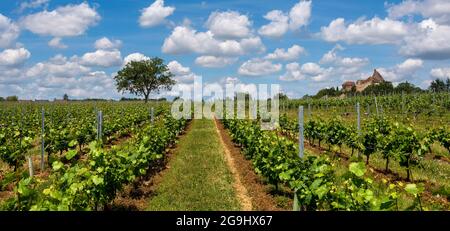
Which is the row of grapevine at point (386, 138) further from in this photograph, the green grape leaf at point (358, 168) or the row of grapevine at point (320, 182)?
the green grape leaf at point (358, 168)

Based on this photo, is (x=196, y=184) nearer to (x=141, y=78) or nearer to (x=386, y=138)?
(x=386, y=138)

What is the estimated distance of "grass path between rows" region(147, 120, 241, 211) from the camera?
29.4ft

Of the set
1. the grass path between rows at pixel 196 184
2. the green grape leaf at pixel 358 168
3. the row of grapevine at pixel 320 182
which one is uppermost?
the green grape leaf at pixel 358 168

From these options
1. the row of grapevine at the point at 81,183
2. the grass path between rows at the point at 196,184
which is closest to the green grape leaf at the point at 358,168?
the row of grapevine at the point at 81,183

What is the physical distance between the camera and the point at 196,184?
10742 mm

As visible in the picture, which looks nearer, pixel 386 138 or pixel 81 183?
pixel 81 183

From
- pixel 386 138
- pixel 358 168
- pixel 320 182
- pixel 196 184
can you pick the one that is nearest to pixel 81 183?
pixel 320 182

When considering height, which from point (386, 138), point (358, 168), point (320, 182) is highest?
point (358, 168)

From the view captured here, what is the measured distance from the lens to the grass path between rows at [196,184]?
8.96 m

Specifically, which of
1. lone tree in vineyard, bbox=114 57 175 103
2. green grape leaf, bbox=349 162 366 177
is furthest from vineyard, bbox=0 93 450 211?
lone tree in vineyard, bbox=114 57 175 103

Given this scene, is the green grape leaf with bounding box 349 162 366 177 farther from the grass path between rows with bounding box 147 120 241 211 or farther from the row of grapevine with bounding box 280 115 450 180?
the row of grapevine with bounding box 280 115 450 180
